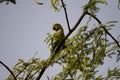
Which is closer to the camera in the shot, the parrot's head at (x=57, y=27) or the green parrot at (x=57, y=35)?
the green parrot at (x=57, y=35)

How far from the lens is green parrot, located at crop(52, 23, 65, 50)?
3.74 meters

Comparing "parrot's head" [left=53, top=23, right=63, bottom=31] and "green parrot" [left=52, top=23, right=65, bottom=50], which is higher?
"parrot's head" [left=53, top=23, right=63, bottom=31]

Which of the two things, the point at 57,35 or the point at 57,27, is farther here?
the point at 57,27

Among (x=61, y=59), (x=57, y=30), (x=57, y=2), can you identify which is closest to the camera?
(x=57, y=2)

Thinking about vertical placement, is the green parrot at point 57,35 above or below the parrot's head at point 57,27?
below

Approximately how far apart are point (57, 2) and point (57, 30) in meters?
1.29

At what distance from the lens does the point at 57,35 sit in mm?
3828

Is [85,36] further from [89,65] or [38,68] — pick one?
[38,68]

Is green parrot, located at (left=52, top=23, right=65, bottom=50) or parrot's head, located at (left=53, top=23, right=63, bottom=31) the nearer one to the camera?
green parrot, located at (left=52, top=23, right=65, bottom=50)

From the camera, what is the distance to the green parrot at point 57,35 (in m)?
3.74

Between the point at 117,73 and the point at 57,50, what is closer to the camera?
the point at 57,50

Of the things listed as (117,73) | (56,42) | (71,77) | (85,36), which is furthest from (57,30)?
(117,73)

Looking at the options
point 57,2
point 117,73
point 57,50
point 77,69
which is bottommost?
point 117,73

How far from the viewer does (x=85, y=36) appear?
142 inches
